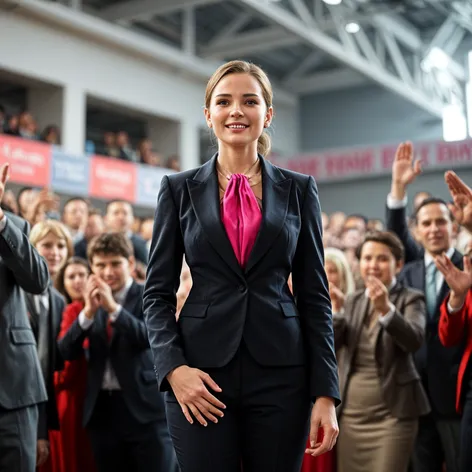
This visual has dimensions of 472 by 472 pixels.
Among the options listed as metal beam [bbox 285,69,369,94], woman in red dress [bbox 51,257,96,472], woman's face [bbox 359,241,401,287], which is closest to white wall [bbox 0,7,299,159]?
metal beam [bbox 285,69,369,94]

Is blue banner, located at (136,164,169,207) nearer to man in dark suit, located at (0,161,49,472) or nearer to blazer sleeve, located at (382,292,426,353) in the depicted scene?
blazer sleeve, located at (382,292,426,353)

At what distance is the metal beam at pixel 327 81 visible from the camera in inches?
658

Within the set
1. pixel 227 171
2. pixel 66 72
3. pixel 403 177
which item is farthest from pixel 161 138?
pixel 227 171

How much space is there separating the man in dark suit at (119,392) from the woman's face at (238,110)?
1636 millimetres

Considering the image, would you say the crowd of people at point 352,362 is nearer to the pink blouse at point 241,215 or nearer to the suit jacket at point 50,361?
the suit jacket at point 50,361

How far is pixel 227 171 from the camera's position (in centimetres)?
189

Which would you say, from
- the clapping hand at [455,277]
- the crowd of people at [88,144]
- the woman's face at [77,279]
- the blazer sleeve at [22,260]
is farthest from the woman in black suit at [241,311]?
the crowd of people at [88,144]

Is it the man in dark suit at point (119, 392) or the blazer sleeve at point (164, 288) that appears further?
the man in dark suit at point (119, 392)

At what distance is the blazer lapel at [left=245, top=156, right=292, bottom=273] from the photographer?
1730 mm

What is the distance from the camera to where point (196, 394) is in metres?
1.63

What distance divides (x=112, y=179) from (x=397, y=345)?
25.6 feet

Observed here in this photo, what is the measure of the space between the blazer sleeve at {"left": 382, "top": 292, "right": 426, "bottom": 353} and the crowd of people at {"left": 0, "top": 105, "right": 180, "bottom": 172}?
684 cm

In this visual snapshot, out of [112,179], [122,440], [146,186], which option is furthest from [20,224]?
[146,186]

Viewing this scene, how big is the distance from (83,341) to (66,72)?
9.39 m
